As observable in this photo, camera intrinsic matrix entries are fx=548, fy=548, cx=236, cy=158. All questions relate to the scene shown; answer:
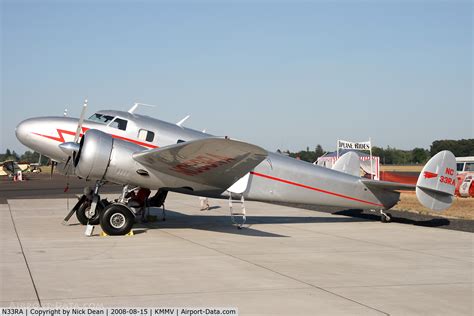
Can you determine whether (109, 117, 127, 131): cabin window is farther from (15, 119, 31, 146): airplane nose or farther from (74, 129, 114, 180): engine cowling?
(15, 119, 31, 146): airplane nose

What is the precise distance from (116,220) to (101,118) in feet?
10.2

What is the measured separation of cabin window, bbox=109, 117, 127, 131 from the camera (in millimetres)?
14242

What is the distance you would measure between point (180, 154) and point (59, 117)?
13.5 feet

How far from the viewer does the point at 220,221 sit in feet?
56.5

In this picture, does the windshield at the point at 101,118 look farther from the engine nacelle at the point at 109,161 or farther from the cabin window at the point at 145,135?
the engine nacelle at the point at 109,161

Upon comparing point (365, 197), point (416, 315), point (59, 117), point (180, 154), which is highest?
A: point (59, 117)

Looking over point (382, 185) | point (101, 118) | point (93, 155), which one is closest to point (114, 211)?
point (93, 155)

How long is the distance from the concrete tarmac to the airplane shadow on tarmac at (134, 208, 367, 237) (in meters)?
0.11

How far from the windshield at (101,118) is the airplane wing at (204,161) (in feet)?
6.51

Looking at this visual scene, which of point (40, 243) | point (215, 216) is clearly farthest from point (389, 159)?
point (40, 243)

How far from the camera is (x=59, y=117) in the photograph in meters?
14.5

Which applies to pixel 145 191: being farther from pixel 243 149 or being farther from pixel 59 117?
pixel 243 149

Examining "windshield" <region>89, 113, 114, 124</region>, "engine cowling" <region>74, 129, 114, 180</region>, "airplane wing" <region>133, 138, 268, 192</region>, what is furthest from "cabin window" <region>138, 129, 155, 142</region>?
"engine cowling" <region>74, 129, 114, 180</region>

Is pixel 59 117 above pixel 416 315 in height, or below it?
above
